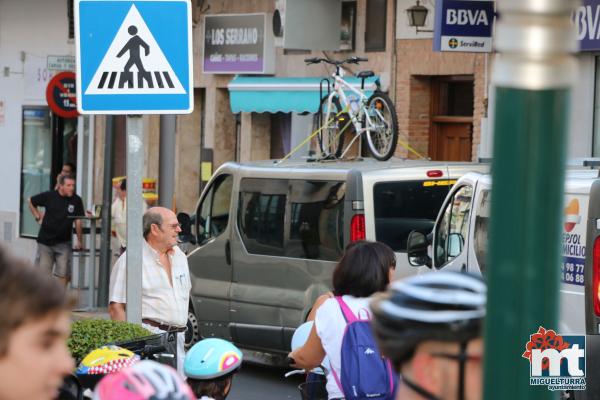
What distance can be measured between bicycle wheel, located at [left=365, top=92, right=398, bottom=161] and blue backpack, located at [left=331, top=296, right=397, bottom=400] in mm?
10196

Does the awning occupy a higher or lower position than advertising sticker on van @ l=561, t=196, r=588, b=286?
higher

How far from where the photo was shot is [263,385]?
1307cm

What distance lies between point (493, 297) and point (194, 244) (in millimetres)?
12060

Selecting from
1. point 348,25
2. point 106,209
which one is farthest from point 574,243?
point 348,25

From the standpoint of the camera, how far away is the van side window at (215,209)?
1391cm

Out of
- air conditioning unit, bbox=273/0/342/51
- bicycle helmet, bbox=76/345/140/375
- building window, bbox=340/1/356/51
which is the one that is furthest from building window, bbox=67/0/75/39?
bicycle helmet, bbox=76/345/140/375

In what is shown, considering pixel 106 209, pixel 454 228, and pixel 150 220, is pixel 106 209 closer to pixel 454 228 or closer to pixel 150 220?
pixel 454 228

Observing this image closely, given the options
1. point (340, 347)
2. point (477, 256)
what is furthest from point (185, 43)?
point (477, 256)

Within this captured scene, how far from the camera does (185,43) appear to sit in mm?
7754

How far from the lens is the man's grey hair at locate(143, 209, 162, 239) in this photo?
29.0 ft

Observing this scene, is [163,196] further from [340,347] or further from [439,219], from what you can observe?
[340,347]

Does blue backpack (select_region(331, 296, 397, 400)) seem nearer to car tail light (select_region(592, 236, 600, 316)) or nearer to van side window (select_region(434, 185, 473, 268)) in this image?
car tail light (select_region(592, 236, 600, 316))

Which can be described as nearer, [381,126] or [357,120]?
[381,126]

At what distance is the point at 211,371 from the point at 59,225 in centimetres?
1442
